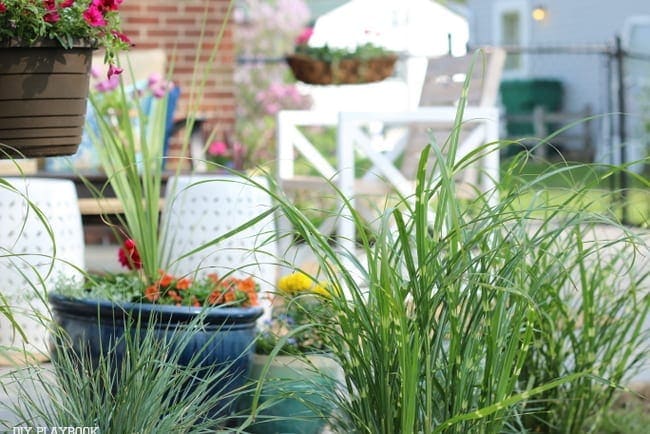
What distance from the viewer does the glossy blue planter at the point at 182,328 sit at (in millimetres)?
2506

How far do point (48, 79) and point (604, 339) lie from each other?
1.31m

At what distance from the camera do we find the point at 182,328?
2473 mm

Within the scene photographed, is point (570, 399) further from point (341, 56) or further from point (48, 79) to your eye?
point (341, 56)

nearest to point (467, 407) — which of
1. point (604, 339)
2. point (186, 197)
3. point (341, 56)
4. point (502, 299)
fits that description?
point (502, 299)

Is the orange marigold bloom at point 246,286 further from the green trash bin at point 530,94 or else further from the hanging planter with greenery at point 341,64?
the green trash bin at point 530,94

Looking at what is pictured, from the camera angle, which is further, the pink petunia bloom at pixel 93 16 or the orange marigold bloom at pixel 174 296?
the orange marigold bloom at pixel 174 296

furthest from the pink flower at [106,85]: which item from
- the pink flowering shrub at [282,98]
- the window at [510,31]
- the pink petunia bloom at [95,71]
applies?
the window at [510,31]

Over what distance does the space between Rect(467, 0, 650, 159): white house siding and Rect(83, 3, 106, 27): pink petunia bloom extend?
14.6 metres

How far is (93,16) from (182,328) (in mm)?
660

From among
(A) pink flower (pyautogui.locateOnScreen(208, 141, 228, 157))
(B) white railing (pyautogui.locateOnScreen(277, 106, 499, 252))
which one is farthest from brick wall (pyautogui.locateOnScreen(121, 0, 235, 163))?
(B) white railing (pyautogui.locateOnScreen(277, 106, 499, 252))

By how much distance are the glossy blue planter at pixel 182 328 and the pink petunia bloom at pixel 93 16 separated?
588mm

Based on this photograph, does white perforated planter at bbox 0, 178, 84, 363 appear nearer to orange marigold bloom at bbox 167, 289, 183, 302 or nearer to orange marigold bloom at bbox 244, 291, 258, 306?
orange marigold bloom at bbox 167, 289, 183, 302

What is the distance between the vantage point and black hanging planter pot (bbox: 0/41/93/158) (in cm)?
218

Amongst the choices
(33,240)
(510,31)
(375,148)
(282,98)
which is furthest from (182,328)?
(510,31)
